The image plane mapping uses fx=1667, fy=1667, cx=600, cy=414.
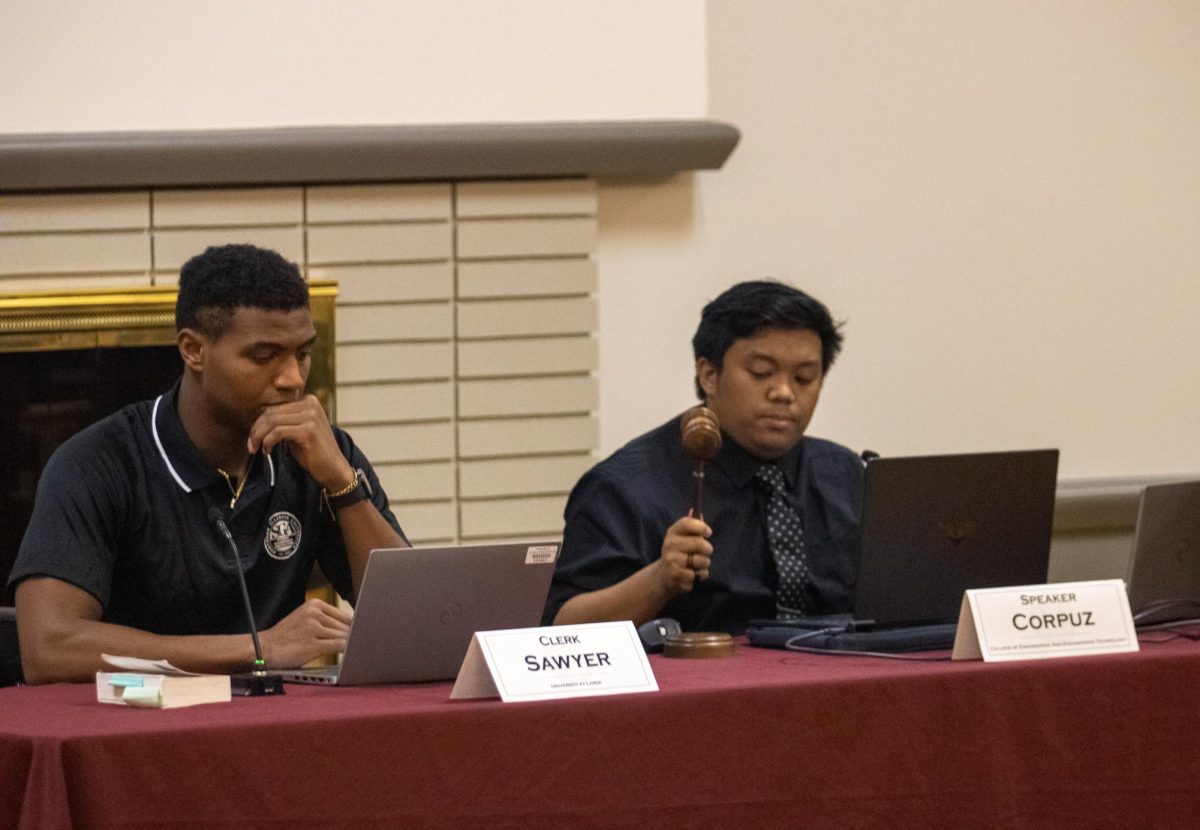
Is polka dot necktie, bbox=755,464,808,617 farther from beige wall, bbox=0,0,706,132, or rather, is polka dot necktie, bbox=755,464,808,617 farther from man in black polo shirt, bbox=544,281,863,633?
beige wall, bbox=0,0,706,132

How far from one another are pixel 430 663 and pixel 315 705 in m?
0.23

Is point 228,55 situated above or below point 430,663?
above

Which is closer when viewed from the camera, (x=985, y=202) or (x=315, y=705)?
(x=315, y=705)

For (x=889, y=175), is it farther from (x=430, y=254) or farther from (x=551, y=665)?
(x=551, y=665)


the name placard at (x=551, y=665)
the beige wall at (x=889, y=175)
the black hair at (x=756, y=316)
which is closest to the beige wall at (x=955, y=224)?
the beige wall at (x=889, y=175)

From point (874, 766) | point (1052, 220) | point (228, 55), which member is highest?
point (228, 55)

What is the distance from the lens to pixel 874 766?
2066mm

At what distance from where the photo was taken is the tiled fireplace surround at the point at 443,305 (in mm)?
4117

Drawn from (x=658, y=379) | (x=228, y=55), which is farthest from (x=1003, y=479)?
(x=228, y=55)

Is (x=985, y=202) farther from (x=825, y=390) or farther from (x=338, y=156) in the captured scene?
(x=338, y=156)

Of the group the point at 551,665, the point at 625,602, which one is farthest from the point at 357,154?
the point at 551,665

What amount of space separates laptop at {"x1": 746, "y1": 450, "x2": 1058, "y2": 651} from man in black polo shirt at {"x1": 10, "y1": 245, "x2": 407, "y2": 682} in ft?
2.46

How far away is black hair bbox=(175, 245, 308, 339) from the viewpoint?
2555 millimetres

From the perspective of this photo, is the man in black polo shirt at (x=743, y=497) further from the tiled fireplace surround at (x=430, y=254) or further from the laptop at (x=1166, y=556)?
the tiled fireplace surround at (x=430, y=254)
